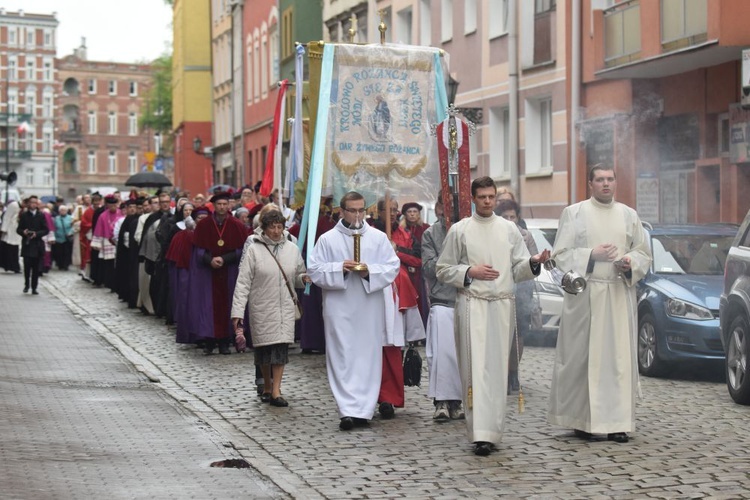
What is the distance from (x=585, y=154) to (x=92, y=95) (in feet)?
413

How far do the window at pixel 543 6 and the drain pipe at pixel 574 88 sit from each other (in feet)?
4.63

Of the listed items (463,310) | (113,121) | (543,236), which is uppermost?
(113,121)

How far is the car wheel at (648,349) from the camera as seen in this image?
15102 millimetres

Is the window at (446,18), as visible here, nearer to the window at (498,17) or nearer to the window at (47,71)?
the window at (498,17)

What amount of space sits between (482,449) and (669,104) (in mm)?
16768

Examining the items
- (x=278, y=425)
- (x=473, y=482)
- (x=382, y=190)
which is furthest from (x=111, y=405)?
(x=473, y=482)

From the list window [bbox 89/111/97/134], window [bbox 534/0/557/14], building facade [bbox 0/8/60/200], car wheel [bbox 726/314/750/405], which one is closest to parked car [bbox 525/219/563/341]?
car wheel [bbox 726/314/750/405]

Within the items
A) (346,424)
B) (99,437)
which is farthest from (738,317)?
(99,437)

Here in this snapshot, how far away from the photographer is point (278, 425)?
11922 millimetres

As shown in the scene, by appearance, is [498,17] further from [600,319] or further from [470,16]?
[600,319]

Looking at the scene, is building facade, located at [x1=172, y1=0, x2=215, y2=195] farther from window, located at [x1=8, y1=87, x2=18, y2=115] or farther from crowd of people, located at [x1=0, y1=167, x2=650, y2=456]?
window, located at [x1=8, y1=87, x2=18, y2=115]

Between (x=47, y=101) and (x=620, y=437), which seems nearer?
(x=620, y=437)

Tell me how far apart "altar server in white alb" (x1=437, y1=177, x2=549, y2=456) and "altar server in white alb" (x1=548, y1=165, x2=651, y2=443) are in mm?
487

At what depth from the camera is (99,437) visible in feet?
36.2
